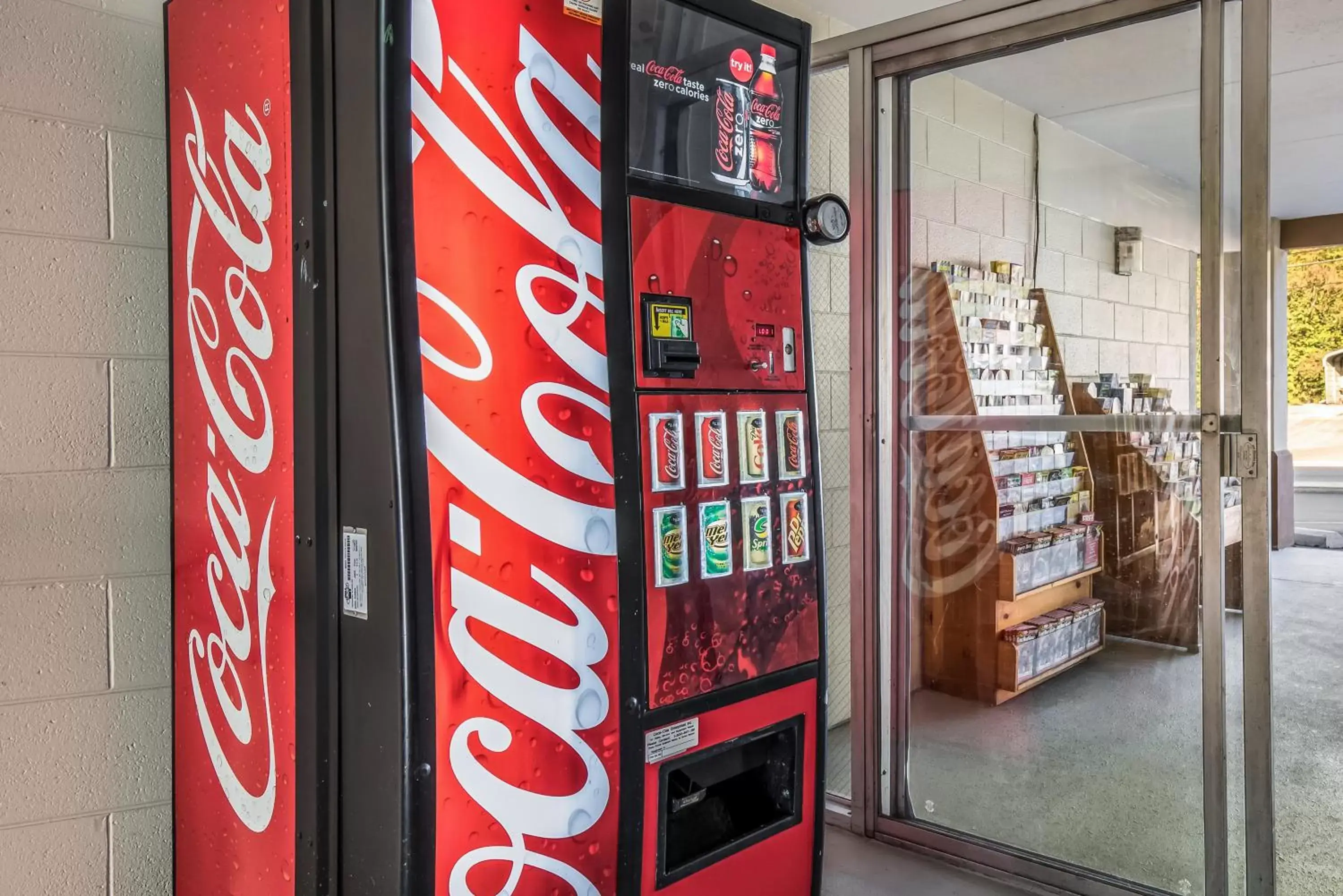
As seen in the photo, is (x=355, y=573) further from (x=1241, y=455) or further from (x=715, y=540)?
(x=1241, y=455)

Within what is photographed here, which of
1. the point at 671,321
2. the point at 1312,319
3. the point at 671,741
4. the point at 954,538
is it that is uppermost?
the point at 1312,319

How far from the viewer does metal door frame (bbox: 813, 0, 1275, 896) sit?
6.49 ft

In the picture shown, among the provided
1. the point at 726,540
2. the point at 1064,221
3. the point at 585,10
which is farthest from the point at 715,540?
the point at 1064,221

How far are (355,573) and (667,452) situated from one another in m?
0.51

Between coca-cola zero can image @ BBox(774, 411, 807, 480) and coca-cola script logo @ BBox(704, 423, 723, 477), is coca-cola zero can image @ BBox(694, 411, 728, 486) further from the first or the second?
coca-cola zero can image @ BBox(774, 411, 807, 480)

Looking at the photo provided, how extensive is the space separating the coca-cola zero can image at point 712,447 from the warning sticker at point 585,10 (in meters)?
0.64

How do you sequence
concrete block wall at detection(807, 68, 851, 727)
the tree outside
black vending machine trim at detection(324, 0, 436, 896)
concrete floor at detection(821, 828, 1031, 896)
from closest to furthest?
black vending machine trim at detection(324, 0, 436, 896), concrete floor at detection(821, 828, 1031, 896), concrete block wall at detection(807, 68, 851, 727), the tree outside

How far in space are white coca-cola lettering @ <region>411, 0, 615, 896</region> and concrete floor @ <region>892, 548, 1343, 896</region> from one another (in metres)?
1.50

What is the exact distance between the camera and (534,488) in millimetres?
1358

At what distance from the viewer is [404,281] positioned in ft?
4.01

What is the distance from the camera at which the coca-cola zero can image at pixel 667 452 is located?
1.47 metres

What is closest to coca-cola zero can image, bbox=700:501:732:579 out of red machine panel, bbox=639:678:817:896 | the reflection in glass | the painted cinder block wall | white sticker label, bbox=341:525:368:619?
red machine panel, bbox=639:678:817:896

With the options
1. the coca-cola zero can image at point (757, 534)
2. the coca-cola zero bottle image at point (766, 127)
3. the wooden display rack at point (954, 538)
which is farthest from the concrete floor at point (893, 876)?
the coca-cola zero bottle image at point (766, 127)

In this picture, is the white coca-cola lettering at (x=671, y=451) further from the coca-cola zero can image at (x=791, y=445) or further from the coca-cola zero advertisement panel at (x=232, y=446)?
the coca-cola zero advertisement panel at (x=232, y=446)
